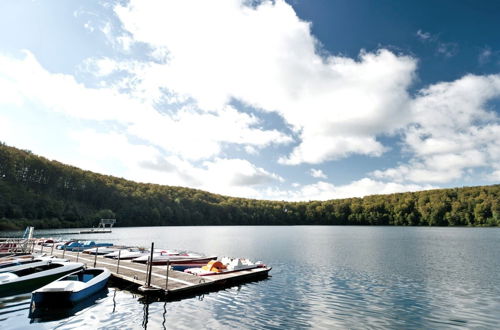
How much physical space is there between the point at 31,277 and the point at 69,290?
7.41 m

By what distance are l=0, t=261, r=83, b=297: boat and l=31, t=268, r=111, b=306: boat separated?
3734 millimetres

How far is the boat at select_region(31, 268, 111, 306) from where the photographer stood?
1828 cm

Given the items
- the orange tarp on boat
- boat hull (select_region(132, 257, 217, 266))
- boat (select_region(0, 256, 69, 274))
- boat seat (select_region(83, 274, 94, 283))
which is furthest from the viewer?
boat hull (select_region(132, 257, 217, 266))

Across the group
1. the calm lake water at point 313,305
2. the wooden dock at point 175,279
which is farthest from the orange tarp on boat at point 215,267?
the calm lake water at point 313,305

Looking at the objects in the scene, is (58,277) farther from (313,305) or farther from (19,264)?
(313,305)

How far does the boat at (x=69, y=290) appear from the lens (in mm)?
18281

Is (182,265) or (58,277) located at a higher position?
(182,265)

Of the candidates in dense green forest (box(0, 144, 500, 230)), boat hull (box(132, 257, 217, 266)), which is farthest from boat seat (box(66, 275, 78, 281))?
dense green forest (box(0, 144, 500, 230))

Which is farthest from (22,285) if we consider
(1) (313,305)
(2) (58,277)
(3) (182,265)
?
(1) (313,305)

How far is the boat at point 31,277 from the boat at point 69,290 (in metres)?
3.73

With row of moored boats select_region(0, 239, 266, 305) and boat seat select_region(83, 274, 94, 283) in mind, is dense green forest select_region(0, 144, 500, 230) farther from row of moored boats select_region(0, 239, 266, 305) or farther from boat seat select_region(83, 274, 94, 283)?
boat seat select_region(83, 274, 94, 283)

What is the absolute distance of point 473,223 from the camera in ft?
527

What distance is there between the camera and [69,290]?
1889 cm

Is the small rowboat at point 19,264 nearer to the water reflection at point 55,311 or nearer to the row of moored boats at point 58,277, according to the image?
the row of moored boats at point 58,277
